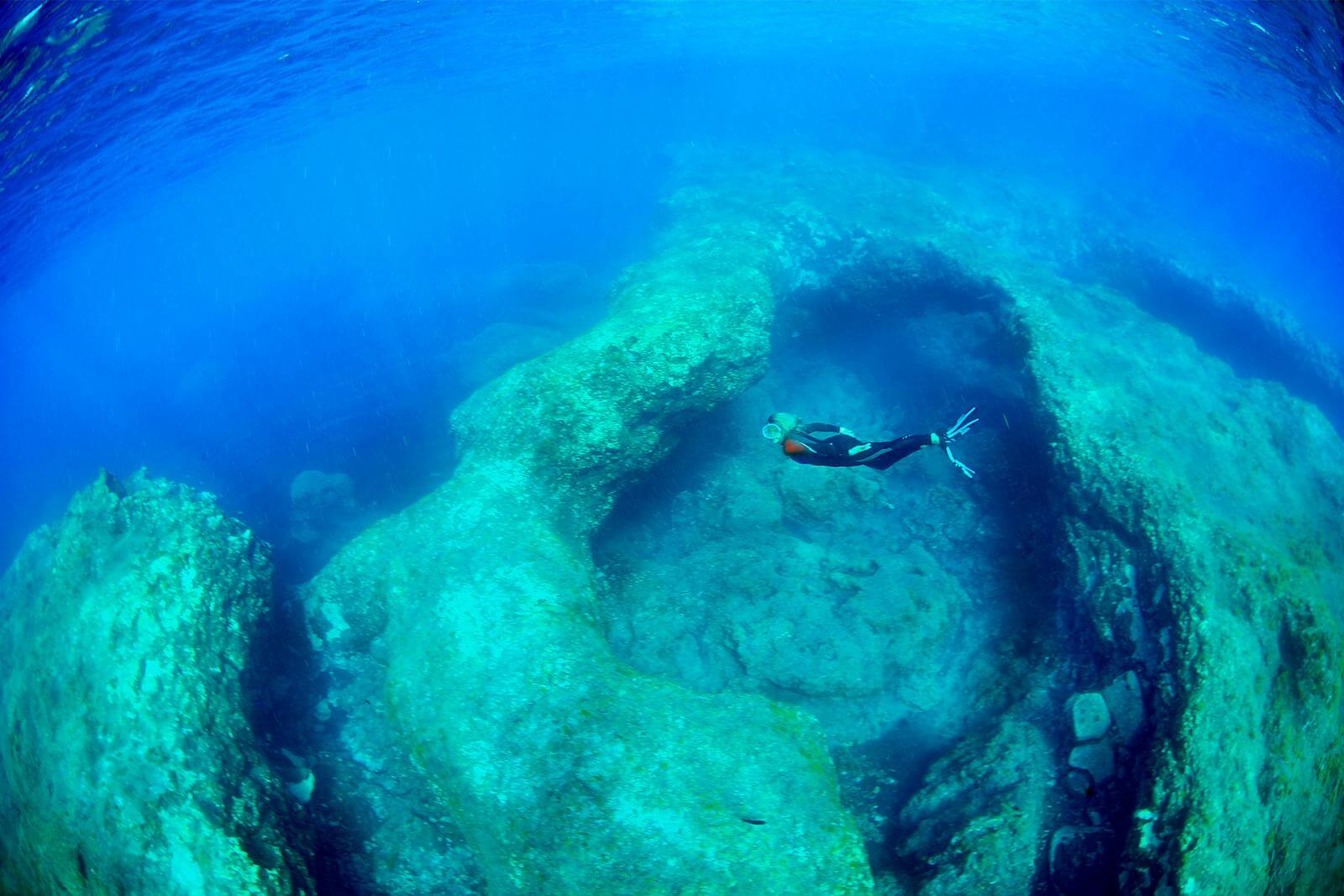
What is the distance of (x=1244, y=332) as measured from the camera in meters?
15.1

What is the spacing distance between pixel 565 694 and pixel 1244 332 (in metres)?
19.7

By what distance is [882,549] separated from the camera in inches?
320

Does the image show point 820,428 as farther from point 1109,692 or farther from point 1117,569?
point 1109,692

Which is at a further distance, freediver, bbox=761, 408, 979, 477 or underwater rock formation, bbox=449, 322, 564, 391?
underwater rock formation, bbox=449, 322, 564, 391

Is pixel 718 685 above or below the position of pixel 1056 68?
Answer: above

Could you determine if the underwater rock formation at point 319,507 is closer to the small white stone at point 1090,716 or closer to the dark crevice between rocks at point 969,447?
the dark crevice between rocks at point 969,447

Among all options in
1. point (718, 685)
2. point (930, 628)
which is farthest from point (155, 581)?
point (930, 628)

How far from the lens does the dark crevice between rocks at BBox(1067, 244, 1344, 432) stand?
14680mm

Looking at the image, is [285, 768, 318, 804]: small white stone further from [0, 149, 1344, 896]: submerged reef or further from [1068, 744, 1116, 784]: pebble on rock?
[1068, 744, 1116, 784]: pebble on rock

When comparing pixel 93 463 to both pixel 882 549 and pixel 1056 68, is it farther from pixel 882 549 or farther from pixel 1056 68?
pixel 1056 68

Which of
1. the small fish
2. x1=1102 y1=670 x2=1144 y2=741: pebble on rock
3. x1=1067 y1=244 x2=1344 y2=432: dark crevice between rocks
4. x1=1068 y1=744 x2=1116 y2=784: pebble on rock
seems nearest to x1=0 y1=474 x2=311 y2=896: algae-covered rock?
x1=1068 y1=744 x2=1116 y2=784: pebble on rock

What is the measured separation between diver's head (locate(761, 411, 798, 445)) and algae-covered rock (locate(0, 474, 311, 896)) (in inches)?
199

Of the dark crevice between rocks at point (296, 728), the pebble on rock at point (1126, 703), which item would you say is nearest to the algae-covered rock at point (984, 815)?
the pebble on rock at point (1126, 703)

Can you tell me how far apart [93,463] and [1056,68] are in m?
73.0
